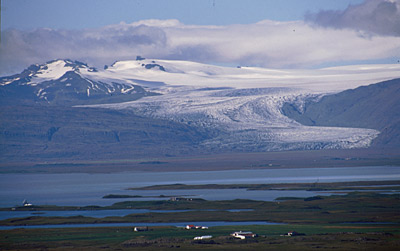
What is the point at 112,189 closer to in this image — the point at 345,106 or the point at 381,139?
the point at 381,139

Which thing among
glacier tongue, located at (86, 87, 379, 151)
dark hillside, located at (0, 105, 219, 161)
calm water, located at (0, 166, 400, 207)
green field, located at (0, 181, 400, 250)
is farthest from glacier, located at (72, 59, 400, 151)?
green field, located at (0, 181, 400, 250)

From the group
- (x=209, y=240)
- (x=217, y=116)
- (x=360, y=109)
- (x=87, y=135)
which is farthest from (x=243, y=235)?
(x=360, y=109)

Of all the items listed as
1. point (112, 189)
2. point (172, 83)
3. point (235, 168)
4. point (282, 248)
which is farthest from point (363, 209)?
point (172, 83)

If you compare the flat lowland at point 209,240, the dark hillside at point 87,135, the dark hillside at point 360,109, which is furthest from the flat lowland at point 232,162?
the flat lowland at point 209,240

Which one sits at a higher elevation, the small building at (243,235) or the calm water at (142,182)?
the small building at (243,235)

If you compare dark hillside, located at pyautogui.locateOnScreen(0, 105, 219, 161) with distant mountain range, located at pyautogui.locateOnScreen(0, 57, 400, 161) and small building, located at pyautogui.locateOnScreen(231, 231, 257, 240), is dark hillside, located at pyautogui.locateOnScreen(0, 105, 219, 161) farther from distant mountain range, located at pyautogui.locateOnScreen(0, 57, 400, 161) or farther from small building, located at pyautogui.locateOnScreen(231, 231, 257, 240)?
small building, located at pyautogui.locateOnScreen(231, 231, 257, 240)

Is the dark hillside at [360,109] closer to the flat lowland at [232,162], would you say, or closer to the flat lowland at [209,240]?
the flat lowland at [232,162]
